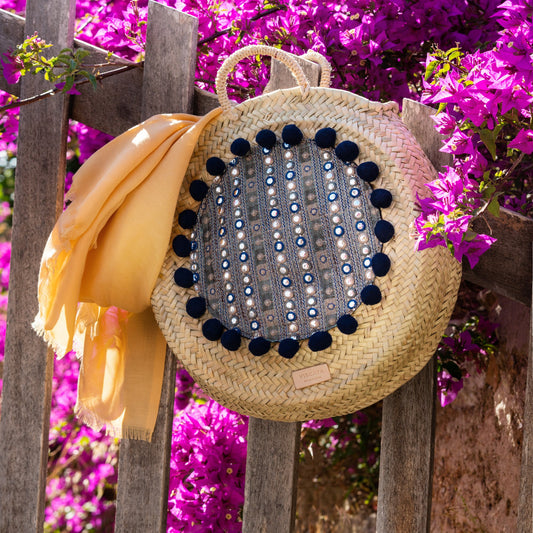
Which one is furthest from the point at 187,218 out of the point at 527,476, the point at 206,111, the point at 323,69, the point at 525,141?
the point at 527,476

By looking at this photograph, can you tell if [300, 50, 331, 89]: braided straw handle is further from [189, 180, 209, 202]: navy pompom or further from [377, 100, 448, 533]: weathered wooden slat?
[377, 100, 448, 533]: weathered wooden slat

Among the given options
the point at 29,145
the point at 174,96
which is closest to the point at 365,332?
the point at 174,96

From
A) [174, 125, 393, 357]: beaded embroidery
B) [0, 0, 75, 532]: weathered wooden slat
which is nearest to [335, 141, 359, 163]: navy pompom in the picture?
[174, 125, 393, 357]: beaded embroidery

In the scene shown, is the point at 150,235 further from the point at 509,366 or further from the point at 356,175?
the point at 509,366

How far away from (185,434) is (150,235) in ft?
2.39

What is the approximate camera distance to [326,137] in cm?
139

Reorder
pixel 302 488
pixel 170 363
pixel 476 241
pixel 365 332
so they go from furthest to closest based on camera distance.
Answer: pixel 302 488, pixel 170 363, pixel 365 332, pixel 476 241

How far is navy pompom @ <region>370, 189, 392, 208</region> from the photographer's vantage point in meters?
1.33

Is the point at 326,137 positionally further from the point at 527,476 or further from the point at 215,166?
the point at 527,476

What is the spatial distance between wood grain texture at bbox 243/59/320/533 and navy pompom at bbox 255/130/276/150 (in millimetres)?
218

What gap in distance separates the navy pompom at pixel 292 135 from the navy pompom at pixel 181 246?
0.28m

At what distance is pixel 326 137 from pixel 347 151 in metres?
0.05

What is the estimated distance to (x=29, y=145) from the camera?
1.86 m

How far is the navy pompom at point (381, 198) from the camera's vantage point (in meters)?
1.33
